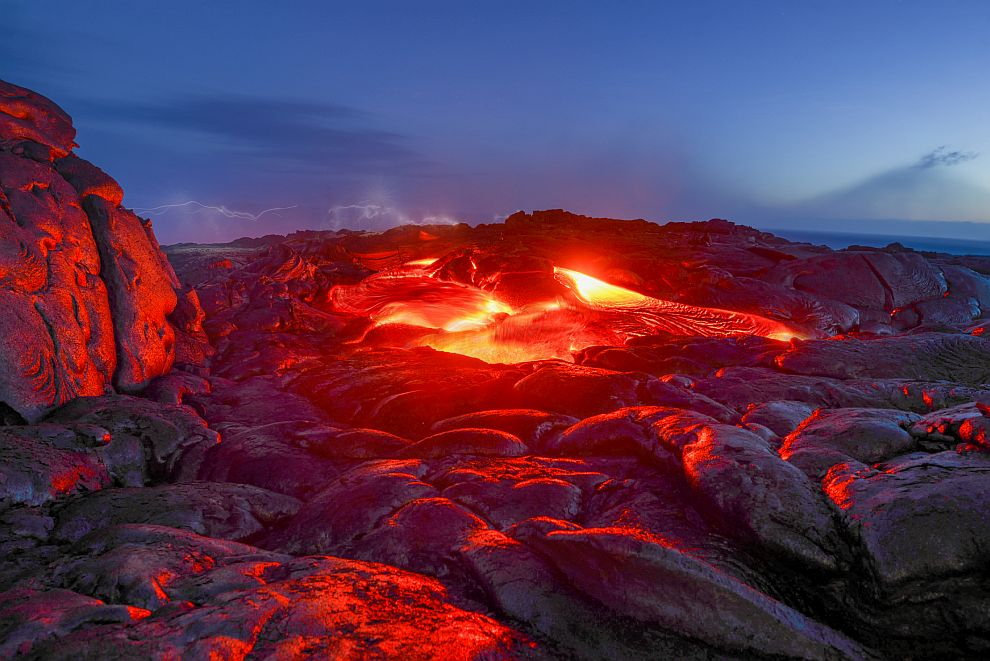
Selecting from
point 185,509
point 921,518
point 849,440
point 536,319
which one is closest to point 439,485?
point 185,509

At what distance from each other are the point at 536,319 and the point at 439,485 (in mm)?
8283

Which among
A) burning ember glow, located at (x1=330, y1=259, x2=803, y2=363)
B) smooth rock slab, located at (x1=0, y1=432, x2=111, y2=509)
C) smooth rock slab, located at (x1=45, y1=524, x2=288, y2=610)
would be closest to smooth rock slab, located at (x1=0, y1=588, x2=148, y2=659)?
smooth rock slab, located at (x1=45, y1=524, x2=288, y2=610)

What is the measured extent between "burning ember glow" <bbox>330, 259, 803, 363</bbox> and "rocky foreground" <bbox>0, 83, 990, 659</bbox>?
165 cm

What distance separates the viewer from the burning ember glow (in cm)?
1158

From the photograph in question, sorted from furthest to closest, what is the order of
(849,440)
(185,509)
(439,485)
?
(439,485)
(849,440)
(185,509)

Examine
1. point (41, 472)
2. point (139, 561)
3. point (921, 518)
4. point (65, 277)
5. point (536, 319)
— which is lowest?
point (921, 518)

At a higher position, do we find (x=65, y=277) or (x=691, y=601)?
(x=65, y=277)

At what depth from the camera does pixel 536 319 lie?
12547 mm

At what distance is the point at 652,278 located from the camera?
59.2 ft

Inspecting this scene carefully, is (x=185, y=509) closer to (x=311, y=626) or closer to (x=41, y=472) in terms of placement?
(x=41, y=472)

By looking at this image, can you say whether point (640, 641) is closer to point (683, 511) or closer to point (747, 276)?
point (683, 511)

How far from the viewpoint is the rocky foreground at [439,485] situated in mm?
2647

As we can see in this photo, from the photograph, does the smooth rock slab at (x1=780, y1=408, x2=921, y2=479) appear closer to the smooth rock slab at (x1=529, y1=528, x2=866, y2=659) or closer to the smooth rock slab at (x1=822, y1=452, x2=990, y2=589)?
the smooth rock slab at (x1=822, y1=452, x2=990, y2=589)

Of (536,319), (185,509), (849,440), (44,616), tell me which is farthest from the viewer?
(536,319)
